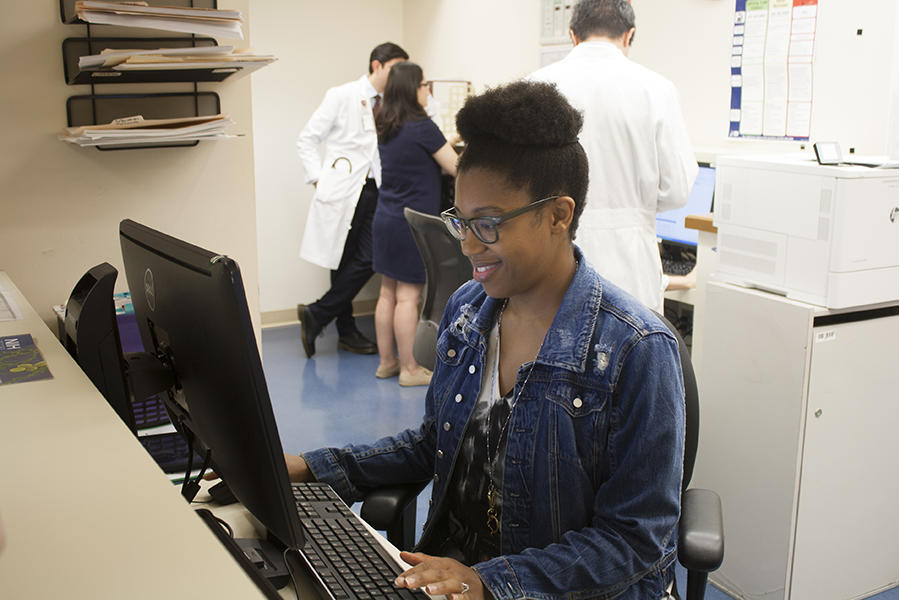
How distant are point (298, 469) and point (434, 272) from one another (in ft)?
5.51

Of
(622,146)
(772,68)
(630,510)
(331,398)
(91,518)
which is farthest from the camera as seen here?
(331,398)

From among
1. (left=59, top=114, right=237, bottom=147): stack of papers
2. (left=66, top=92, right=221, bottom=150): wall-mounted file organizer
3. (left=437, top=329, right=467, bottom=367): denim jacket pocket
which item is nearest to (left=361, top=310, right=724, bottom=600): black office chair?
(left=437, top=329, right=467, bottom=367): denim jacket pocket

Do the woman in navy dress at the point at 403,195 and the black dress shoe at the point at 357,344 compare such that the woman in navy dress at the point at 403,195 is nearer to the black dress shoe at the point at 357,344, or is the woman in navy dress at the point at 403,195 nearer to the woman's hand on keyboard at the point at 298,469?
the black dress shoe at the point at 357,344

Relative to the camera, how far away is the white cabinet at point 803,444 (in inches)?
85.5

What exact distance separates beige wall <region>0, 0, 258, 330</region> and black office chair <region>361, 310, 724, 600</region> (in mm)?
854

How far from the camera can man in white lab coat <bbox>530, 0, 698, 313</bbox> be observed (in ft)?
8.25

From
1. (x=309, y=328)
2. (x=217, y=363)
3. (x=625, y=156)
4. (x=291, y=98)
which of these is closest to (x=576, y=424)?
(x=217, y=363)

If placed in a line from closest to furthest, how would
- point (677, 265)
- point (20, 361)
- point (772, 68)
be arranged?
point (20, 361) < point (772, 68) < point (677, 265)

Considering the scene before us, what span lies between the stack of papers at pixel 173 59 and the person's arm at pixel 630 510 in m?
1.05

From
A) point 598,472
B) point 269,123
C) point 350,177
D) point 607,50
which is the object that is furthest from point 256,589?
point 269,123

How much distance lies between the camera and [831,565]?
2.28 metres

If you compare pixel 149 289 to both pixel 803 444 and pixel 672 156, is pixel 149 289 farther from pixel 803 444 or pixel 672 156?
pixel 672 156

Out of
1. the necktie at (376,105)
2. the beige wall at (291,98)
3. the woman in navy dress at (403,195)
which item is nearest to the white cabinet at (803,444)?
the woman in navy dress at (403,195)

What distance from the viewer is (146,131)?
1829 millimetres
